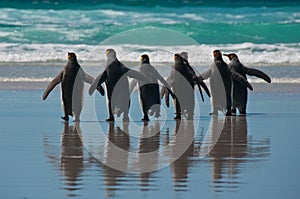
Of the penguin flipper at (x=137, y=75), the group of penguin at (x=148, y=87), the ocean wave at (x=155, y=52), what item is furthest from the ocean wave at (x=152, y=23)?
the penguin flipper at (x=137, y=75)

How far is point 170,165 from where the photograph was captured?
29.2 feet

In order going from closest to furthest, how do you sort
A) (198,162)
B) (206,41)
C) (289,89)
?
(198,162) < (289,89) < (206,41)

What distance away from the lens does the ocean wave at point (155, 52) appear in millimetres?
28688

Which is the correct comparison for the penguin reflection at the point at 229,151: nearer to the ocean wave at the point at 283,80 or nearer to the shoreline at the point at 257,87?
the shoreline at the point at 257,87

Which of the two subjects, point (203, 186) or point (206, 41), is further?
point (206, 41)

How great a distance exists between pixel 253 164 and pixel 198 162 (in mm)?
526

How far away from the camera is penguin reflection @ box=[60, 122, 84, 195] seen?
8.04 metres

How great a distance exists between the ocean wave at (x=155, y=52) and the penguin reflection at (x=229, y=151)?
46.1ft

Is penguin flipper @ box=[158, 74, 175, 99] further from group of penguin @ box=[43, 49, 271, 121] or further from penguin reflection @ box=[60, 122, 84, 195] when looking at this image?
penguin reflection @ box=[60, 122, 84, 195]

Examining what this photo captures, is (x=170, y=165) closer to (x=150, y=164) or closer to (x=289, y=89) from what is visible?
(x=150, y=164)

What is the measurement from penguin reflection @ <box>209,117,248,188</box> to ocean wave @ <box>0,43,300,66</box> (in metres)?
14.0

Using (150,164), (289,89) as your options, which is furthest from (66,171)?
(289,89)

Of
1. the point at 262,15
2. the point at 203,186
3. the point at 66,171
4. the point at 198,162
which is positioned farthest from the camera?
the point at 262,15

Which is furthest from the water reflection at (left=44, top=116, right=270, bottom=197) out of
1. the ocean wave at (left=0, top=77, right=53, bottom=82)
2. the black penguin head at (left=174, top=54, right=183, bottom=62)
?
the ocean wave at (left=0, top=77, right=53, bottom=82)
